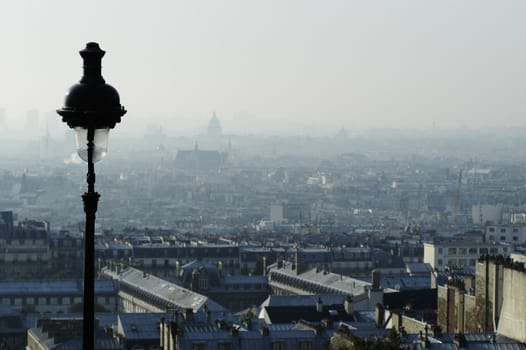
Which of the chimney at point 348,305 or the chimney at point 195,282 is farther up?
the chimney at point 348,305

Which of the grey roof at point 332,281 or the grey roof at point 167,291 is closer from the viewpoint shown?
the grey roof at point 167,291

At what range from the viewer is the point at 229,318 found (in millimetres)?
50719

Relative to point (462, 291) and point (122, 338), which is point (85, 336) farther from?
point (122, 338)

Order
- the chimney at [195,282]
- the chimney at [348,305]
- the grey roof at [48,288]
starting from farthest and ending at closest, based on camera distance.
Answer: the chimney at [195,282], the grey roof at [48,288], the chimney at [348,305]

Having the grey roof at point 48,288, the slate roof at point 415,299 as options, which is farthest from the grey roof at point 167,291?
the slate roof at point 415,299

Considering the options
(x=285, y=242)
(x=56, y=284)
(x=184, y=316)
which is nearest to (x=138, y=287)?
(x=56, y=284)

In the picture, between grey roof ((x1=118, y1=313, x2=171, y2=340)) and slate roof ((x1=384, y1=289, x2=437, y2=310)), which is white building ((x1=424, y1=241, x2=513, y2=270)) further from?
grey roof ((x1=118, y1=313, x2=171, y2=340))

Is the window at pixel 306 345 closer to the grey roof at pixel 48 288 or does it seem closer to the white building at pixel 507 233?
the grey roof at pixel 48 288

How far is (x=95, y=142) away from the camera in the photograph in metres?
10.4

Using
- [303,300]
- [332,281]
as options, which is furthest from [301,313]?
[332,281]

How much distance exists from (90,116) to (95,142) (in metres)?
0.16

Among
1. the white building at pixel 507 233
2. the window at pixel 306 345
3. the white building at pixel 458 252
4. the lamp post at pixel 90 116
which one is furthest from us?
the white building at pixel 507 233

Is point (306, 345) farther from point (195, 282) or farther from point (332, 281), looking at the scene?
point (195, 282)

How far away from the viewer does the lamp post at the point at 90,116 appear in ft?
33.7
